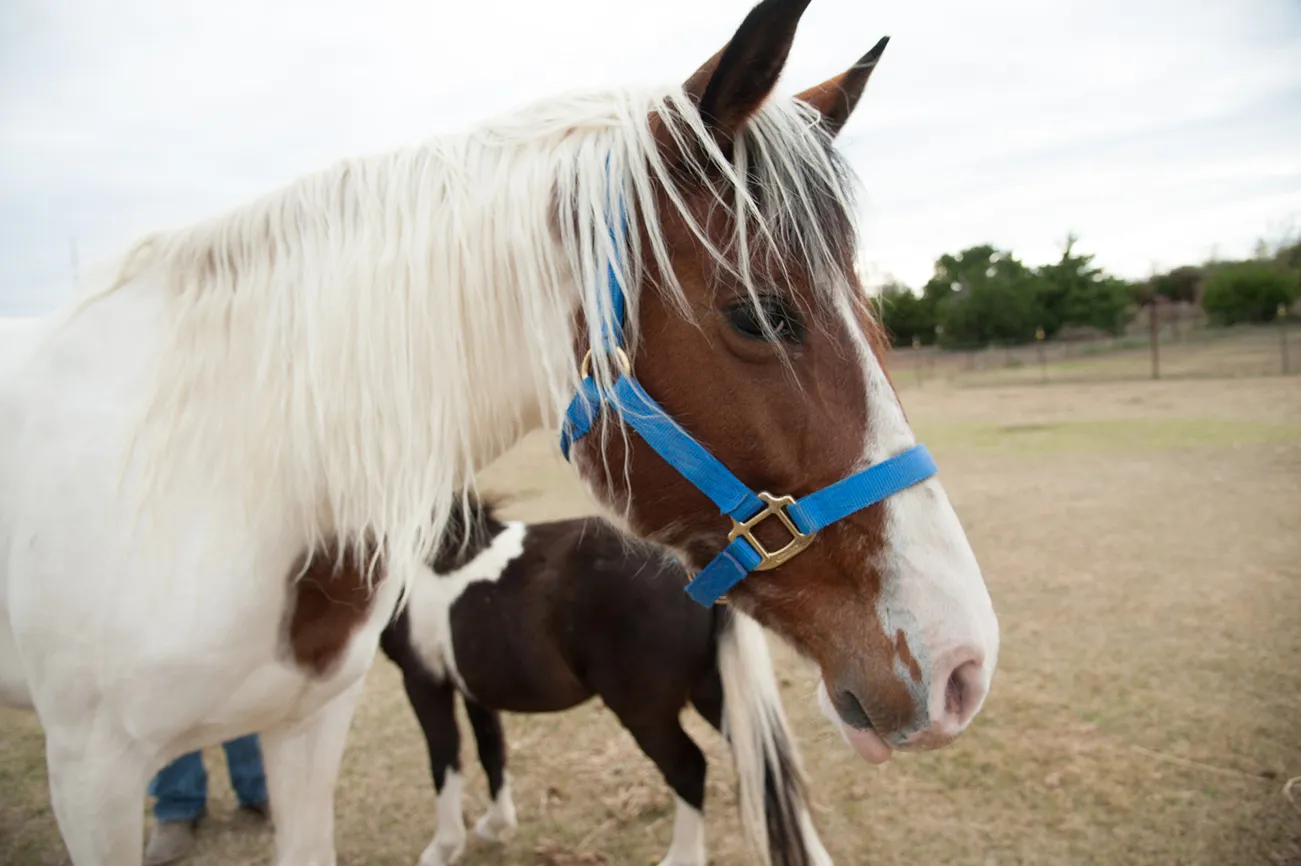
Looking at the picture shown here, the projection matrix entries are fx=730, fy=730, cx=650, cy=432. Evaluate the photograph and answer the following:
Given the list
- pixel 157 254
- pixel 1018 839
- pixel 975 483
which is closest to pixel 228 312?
pixel 157 254

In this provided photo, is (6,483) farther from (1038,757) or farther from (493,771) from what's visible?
(1038,757)

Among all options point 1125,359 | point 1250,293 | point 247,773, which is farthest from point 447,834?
point 1250,293

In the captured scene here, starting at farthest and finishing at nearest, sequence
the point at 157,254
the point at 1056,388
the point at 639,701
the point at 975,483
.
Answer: the point at 1056,388
the point at 975,483
the point at 639,701
the point at 157,254

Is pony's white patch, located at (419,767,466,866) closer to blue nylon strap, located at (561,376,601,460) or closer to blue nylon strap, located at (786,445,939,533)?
blue nylon strap, located at (561,376,601,460)

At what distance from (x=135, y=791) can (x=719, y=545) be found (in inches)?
53.0

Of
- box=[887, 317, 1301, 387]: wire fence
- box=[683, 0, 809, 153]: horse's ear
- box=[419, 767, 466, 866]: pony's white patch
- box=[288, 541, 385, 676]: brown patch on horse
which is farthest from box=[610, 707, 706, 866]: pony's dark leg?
box=[887, 317, 1301, 387]: wire fence

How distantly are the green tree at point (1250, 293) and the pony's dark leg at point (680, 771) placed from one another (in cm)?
3549

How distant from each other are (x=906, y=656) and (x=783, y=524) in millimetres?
272

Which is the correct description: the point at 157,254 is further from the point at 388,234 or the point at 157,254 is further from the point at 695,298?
the point at 695,298

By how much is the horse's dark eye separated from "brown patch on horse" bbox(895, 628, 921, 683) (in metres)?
0.49

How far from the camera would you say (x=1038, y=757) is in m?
3.39

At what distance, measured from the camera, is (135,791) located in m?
1.53

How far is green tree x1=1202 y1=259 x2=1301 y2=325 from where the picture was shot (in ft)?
95.0

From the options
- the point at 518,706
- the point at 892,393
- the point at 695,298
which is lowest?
the point at 518,706
